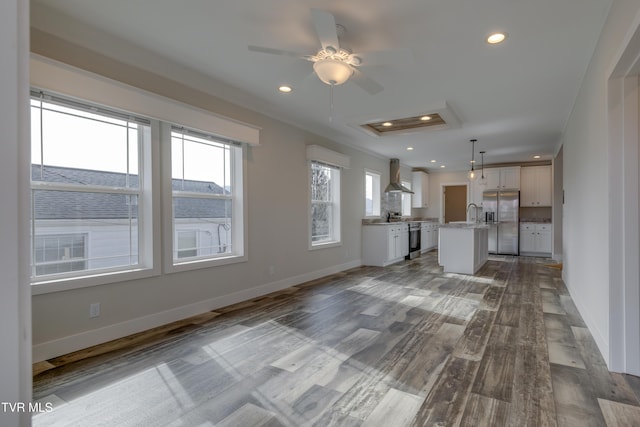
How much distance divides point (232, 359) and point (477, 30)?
316 cm

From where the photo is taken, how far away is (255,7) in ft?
7.85

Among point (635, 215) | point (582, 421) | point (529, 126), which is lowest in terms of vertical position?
point (582, 421)

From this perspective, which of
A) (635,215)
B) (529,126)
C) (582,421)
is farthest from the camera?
(529,126)

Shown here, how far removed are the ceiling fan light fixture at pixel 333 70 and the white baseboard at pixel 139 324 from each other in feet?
8.79

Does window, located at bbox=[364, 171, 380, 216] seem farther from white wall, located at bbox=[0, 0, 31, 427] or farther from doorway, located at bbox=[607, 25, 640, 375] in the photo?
white wall, located at bbox=[0, 0, 31, 427]

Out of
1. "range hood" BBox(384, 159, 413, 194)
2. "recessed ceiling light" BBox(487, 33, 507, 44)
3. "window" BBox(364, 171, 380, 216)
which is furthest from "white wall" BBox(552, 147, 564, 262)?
"recessed ceiling light" BBox(487, 33, 507, 44)

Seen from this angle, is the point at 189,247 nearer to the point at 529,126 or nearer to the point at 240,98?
the point at 240,98

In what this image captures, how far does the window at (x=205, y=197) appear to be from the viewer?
3.64 m

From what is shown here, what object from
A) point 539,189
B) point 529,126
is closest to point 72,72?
point 529,126

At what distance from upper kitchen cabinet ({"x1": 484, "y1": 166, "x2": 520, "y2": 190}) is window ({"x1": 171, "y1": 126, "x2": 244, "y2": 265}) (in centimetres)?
751

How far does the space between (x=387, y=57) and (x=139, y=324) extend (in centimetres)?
311

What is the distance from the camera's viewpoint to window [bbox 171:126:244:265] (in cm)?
364

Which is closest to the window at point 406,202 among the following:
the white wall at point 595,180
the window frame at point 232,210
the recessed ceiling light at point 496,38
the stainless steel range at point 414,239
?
the stainless steel range at point 414,239

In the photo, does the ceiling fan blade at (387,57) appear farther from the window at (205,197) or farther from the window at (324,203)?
the window at (324,203)
